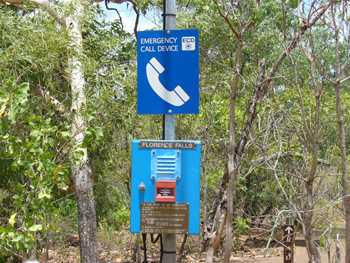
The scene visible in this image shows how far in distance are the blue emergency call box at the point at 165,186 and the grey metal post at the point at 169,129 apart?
0.18 metres

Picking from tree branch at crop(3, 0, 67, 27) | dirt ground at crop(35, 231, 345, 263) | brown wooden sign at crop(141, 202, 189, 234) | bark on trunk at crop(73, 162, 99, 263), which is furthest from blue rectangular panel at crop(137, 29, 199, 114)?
dirt ground at crop(35, 231, 345, 263)

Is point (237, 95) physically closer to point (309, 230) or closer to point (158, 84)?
point (309, 230)

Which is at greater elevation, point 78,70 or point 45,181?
point 78,70

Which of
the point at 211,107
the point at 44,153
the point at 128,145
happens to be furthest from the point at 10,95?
the point at 211,107

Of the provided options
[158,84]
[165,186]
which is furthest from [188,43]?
[165,186]

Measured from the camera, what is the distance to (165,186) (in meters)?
2.86

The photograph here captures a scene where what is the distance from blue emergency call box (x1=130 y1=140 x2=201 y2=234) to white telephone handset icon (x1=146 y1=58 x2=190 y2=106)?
1.30 ft

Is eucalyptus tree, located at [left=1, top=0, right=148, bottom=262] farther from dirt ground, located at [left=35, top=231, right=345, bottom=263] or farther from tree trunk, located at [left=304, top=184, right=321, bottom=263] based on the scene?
tree trunk, located at [left=304, top=184, right=321, bottom=263]

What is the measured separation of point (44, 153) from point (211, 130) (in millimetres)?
5101

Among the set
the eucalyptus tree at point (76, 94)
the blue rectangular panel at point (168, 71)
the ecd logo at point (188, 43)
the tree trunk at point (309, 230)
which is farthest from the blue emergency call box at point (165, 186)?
the eucalyptus tree at point (76, 94)

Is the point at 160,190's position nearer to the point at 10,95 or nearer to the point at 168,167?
the point at 168,167

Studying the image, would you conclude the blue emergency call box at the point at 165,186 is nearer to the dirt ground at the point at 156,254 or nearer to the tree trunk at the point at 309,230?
the tree trunk at the point at 309,230

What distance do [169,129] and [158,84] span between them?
0.37 metres

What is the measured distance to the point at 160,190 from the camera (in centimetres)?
287
